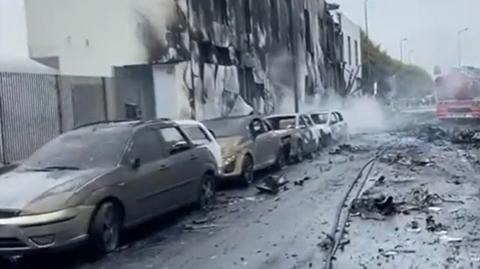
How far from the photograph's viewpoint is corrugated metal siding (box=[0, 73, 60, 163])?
56.1ft

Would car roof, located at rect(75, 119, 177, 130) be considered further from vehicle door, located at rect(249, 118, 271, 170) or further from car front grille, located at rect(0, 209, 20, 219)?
vehicle door, located at rect(249, 118, 271, 170)

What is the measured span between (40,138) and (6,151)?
1435mm

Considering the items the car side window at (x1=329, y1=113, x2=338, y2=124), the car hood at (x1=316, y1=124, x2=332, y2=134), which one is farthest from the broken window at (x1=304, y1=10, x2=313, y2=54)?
the car hood at (x1=316, y1=124, x2=332, y2=134)

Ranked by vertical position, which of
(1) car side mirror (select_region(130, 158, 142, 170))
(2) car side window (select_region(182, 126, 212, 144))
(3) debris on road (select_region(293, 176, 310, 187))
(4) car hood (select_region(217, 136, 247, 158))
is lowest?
(3) debris on road (select_region(293, 176, 310, 187))

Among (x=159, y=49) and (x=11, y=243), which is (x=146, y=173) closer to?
(x=11, y=243)

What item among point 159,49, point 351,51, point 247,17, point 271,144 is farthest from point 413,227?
point 351,51

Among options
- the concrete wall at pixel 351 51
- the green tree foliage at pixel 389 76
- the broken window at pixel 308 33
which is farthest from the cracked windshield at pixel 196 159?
the green tree foliage at pixel 389 76

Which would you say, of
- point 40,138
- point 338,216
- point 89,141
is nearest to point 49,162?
point 89,141

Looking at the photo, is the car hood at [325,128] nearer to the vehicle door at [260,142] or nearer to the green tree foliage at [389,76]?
the vehicle door at [260,142]

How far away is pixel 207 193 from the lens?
11578 mm

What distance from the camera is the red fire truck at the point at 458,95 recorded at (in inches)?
1412

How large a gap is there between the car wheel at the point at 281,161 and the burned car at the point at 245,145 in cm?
3

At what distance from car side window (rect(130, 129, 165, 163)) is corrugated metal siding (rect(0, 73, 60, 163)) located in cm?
823

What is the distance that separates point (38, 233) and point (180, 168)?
125 inches
